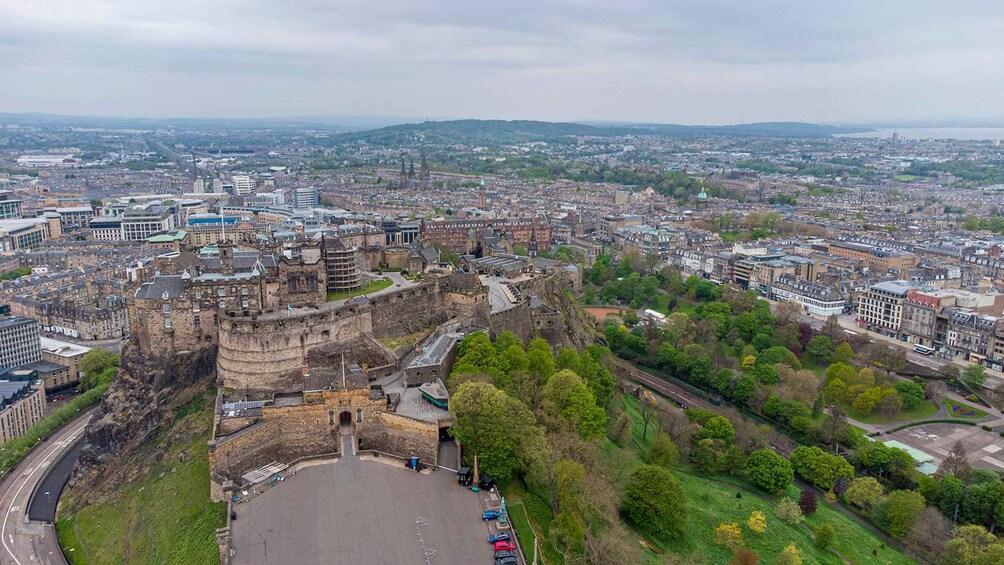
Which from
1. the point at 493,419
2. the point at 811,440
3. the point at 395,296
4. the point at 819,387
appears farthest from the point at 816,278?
the point at 493,419

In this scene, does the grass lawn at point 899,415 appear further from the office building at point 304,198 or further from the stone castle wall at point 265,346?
the office building at point 304,198

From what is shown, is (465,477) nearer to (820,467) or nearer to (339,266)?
(339,266)

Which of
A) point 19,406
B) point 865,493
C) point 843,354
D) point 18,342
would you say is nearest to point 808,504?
point 865,493

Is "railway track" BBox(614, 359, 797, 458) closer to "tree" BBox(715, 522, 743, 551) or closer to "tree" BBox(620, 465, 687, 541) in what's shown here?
"tree" BBox(715, 522, 743, 551)

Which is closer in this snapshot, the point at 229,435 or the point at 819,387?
the point at 229,435

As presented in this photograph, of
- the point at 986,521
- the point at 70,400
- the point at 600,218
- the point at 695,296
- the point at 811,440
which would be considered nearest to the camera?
the point at 986,521

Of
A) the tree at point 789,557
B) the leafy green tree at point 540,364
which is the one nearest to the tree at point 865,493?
the tree at point 789,557

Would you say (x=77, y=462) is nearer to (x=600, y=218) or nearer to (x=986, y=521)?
(x=986, y=521)

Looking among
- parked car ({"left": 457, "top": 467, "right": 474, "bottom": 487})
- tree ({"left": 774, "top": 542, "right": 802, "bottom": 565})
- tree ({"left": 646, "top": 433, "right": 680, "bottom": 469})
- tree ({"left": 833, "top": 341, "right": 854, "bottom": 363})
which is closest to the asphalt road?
parked car ({"left": 457, "top": 467, "right": 474, "bottom": 487})
